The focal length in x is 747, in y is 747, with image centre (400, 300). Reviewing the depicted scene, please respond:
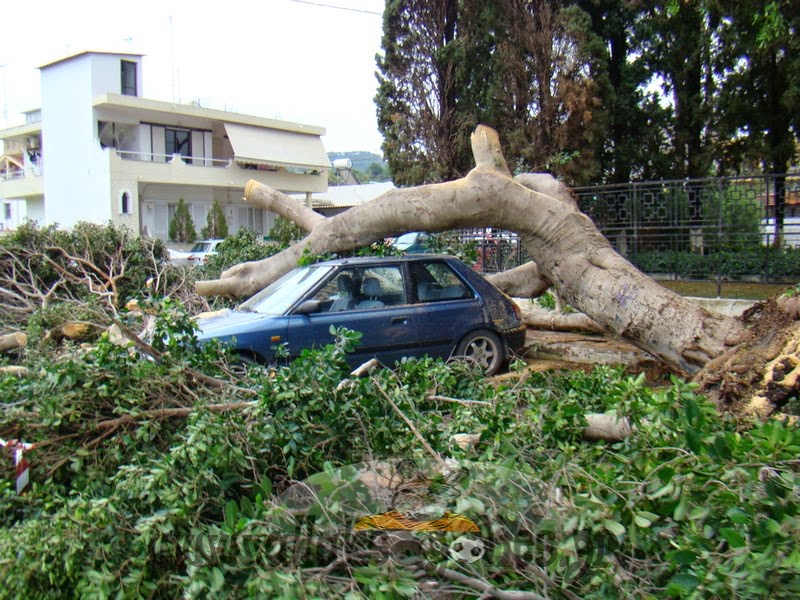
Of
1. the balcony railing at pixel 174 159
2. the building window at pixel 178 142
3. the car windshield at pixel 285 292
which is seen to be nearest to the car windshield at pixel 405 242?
the car windshield at pixel 285 292

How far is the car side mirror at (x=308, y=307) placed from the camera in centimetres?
724

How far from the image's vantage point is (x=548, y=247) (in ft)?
22.7

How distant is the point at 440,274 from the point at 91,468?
509 centimetres

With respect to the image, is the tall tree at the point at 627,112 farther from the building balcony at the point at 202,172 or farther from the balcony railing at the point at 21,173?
the balcony railing at the point at 21,173

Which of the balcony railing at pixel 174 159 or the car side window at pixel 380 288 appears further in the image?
the balcony railing at pixel 174 159

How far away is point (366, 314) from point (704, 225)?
5378 millimetres

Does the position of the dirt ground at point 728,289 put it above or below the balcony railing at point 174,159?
below

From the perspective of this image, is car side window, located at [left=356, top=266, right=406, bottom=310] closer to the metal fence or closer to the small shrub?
the metal fence

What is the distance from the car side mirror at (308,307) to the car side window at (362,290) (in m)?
0.14

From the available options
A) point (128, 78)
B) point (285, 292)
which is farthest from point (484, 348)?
point (128, 78)

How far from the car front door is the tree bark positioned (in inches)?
17.9

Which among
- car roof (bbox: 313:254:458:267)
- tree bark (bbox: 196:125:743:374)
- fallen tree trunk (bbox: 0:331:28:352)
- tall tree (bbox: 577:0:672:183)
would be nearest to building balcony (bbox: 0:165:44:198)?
tall tree (bbox: 577:0:672:183)

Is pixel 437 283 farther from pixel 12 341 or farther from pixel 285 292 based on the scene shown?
pixel 12 341

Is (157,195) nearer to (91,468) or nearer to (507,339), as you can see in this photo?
(507,339)
